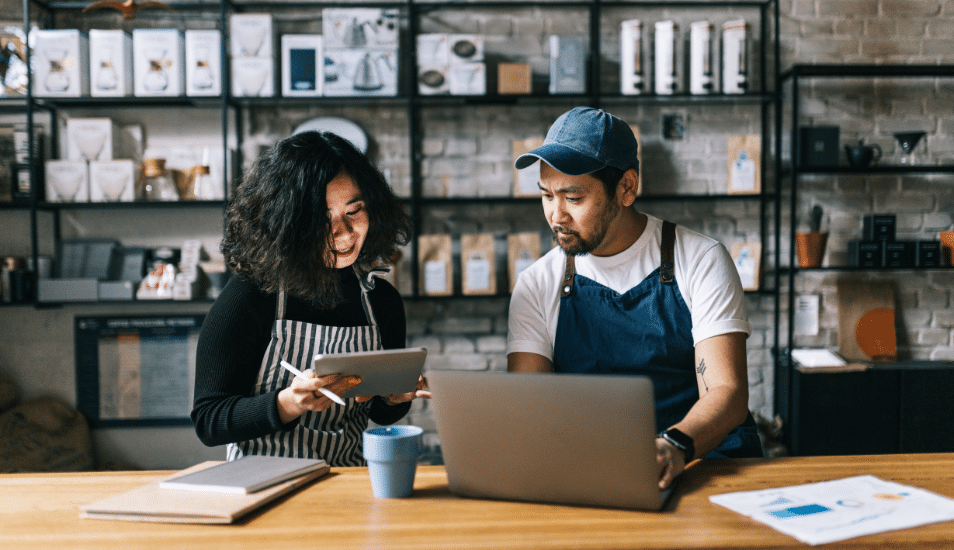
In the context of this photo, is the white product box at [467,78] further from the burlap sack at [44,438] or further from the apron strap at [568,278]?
Answer: the burlap sack at [44,438]

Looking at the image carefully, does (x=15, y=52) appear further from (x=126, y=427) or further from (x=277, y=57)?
(x=126, y=427)

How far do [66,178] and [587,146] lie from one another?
2571 mm

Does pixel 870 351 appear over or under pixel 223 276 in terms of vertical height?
under

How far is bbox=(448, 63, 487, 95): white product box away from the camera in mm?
2980

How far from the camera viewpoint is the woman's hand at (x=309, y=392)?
119 cm

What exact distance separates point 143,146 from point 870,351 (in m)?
3.63

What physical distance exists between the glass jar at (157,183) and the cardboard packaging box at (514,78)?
5.16 feet

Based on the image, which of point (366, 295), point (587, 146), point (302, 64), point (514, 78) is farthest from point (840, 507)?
point (302, 64)

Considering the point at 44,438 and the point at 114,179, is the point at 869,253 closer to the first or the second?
the point at 114,179

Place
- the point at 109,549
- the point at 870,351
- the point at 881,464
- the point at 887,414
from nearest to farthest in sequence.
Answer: the point at 109,549, the point at 881,464, the point at 887,414, the point at 870,351

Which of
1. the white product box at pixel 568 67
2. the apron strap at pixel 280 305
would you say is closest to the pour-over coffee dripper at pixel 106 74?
the white product box at pixel 568 67

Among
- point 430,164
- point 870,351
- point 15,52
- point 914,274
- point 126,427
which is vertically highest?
point 15,52

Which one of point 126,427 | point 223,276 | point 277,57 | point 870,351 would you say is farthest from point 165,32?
point 870,351

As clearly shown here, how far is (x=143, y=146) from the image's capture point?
10.5 ft
